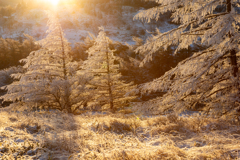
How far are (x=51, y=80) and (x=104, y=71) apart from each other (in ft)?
14.1

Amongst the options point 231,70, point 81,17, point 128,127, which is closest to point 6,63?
point 128,127

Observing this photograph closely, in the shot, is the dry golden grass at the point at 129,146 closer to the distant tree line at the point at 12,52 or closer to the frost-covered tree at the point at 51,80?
the frost-covered tree at the point at 51,80

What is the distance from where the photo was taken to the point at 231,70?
439cm

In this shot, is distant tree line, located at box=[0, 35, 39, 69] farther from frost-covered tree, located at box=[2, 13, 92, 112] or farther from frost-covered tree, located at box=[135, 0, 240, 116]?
frost-covered tree, located at box=[135, 0, 240, 116]

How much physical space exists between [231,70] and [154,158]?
13.1 feet

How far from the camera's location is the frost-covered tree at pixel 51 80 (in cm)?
972

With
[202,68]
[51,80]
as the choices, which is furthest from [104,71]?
[202,68]

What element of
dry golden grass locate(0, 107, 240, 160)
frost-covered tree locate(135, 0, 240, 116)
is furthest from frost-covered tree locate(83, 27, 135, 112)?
dry golden grass locate(0, 107, 240, 160)

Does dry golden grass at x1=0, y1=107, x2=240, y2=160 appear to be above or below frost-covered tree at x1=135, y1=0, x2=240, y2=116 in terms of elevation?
below

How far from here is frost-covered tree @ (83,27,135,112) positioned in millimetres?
12227

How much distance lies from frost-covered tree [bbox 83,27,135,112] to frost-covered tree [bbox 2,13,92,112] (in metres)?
1.24

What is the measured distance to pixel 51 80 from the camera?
1065cm

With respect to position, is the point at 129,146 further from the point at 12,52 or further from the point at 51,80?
the point at 12,52

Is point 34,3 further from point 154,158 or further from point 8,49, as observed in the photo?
point 154,158
